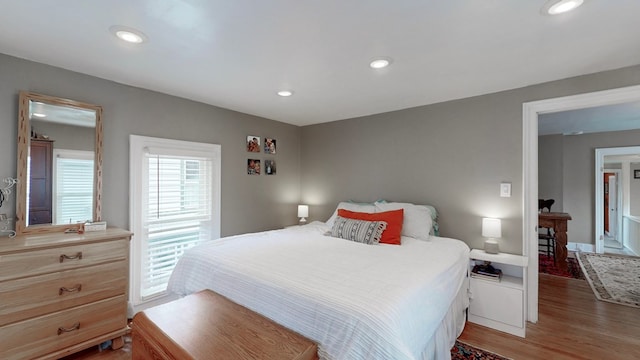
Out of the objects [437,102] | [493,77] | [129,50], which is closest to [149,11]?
[129,50]

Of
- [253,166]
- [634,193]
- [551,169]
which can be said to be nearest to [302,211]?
[253,166]

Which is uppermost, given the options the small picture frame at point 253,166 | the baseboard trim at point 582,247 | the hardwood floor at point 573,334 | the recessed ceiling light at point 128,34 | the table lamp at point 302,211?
the recessed ceiling light at point 128,34

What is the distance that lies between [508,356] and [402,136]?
240cm

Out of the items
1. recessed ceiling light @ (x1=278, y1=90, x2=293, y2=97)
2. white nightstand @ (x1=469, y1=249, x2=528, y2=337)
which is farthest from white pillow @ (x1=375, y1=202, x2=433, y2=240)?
recessed ceiling light @ (x1=278, y1=90, x2=293, y2=97)

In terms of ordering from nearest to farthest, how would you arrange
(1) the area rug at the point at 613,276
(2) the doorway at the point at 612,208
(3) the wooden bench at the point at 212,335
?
1. (3) the wooden bench at the point at 212,335
2. (1) the area rug at the point at 613,276
3. (2) the doorway at the point at 612,208

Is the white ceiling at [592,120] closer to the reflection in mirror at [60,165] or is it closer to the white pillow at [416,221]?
the white pillow at [416,221]

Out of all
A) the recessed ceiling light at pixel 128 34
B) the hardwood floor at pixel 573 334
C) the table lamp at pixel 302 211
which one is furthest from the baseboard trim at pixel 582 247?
the recessed ceiling light at pixel 128 34

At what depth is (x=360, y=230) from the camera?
279cm

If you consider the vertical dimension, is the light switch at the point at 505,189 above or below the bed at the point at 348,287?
above

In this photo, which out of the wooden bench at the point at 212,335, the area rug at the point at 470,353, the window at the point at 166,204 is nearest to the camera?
the wooden bench at the point at 212,335

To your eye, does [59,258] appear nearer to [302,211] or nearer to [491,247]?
[302,211]

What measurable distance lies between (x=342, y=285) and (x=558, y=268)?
172 inches

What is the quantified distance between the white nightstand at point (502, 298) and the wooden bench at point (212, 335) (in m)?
1.91

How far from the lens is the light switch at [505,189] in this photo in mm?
2719
